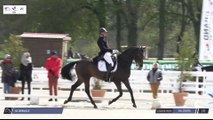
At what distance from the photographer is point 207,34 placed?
26203 mm

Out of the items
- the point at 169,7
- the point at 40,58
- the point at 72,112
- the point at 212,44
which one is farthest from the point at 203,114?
the point at 169,7

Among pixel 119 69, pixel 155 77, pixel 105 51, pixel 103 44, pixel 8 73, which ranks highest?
pixel 103 44

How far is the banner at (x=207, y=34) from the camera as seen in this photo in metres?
25.9

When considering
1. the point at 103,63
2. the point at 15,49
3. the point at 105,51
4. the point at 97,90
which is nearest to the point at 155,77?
the point at 97,90

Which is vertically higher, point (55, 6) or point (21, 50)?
point (55, 6)

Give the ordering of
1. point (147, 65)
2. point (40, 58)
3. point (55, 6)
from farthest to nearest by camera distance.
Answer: point (55, 6), point (40, 58), point (147, 65)

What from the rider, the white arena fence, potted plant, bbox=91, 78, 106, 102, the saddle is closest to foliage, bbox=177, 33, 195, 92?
the white arena fence

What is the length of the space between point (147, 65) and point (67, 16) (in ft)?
58.2

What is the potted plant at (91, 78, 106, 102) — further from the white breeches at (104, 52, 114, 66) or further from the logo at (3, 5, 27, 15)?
the logo at (3, 5, 27, 15)

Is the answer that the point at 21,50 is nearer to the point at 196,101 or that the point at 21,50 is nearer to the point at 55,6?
the point at 196,101

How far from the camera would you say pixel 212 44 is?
25906 mm

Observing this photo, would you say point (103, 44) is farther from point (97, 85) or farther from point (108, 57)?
point (97, 85)

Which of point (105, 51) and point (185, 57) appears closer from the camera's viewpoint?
point (105, 51)

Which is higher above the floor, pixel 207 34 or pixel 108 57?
pixel 207 34
